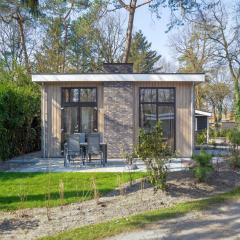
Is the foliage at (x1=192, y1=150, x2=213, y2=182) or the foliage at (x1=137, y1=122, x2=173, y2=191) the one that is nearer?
the foliage at (x1=137, y1=122, x2=173, y2=191)

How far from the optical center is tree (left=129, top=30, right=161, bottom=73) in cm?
3875

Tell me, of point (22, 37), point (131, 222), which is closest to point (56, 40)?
point (22, 37)

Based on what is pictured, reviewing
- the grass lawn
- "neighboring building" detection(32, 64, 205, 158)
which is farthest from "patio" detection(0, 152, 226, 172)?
"neighboring building" detection(32, 64, 205, 158)

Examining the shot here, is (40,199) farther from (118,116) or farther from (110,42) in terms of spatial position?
(110,42)

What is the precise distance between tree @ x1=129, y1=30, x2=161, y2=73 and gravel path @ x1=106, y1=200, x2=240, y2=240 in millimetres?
32006

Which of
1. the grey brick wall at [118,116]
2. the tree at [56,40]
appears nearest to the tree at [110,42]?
the tree at [56,40]

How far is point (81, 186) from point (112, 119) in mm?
6475

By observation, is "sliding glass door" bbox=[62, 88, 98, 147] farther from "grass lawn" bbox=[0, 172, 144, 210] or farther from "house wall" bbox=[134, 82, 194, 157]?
"grass lawn" bbox=[0, 172, 144, 210]

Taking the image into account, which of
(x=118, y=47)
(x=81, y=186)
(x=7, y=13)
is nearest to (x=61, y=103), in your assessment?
(x=81, y=186)

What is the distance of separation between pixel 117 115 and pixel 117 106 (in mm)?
329

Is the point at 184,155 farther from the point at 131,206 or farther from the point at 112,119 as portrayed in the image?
the point at 131,206

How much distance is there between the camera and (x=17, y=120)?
49.0ft

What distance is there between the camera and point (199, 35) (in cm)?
3397

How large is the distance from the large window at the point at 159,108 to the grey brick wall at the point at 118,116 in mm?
591
